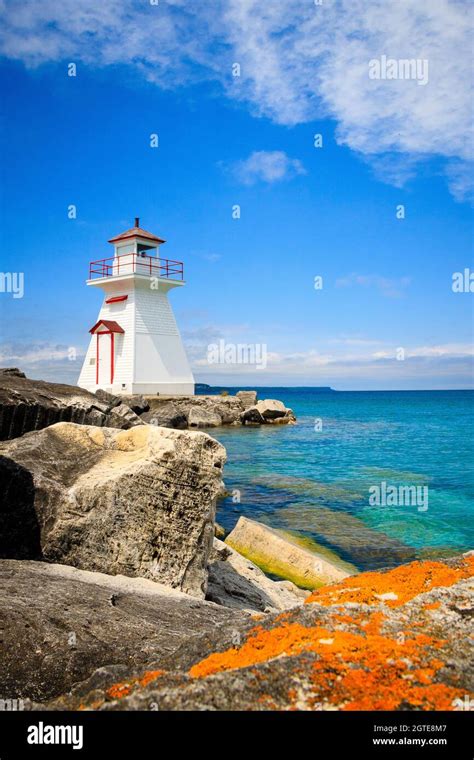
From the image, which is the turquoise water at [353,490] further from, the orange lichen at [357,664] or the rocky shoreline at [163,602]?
the orange lichen at [357,664]

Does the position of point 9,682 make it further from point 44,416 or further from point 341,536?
point 341,536

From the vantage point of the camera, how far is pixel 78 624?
644 centimetres

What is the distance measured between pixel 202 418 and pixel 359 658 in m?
50.4

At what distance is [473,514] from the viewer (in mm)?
24625

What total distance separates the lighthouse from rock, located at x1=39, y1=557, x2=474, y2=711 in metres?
45.5

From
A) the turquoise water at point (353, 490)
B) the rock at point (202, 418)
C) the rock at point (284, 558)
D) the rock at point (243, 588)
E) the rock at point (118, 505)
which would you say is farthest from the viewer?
the rock at point (202, 418)

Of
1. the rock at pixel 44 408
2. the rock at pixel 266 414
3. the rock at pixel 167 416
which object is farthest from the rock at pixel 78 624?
the rock at pixel 266 414

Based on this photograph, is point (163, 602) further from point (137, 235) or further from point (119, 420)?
point (137, 235)

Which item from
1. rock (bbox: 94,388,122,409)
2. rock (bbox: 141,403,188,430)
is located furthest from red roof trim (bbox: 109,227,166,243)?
rock (bbox: 94,388,122,409)

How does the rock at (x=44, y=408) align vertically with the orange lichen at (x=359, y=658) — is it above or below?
above

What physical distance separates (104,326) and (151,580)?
45286 mm

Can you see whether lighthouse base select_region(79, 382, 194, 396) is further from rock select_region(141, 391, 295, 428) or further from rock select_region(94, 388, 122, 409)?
rock select_region(94, 388, 122, 409)

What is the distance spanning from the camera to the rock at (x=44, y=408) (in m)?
12.0
